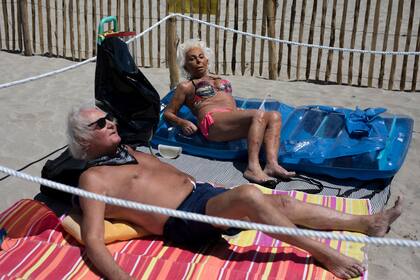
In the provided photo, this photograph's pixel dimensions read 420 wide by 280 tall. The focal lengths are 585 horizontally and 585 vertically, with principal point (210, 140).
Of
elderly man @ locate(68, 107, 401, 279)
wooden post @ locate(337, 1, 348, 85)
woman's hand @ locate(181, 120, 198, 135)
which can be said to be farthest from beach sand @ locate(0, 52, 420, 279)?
woman's hand @ locate(181, 120, 198, 135)

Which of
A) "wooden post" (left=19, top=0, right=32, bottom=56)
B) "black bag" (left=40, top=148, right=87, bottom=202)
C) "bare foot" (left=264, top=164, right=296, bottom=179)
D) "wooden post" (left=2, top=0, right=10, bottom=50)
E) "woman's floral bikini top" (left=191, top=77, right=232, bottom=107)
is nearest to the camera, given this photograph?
"black bag" (left=40, top=148, right=87, bottom=202)

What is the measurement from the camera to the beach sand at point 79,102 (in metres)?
3.41

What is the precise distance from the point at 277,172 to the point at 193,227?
127cm

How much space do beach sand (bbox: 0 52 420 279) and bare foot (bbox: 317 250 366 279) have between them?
29 cm

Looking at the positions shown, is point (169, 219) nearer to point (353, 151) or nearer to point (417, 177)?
point (353, 151)

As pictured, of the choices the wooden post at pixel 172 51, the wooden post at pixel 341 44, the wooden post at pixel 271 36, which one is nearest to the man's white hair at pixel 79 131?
the wooden post at pixel 172 51

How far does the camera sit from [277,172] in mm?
4074

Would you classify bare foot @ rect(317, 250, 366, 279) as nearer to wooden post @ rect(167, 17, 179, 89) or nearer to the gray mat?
the gray mat

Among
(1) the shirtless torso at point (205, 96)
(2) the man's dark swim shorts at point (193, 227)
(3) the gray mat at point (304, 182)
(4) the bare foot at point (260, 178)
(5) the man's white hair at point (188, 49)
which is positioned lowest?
(3) the gray mat at point (304, 182)

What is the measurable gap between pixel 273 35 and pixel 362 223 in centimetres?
375

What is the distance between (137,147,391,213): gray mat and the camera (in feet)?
12.8

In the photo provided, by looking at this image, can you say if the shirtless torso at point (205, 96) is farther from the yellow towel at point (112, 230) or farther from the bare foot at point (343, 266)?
the bare foot at point (343, 266)

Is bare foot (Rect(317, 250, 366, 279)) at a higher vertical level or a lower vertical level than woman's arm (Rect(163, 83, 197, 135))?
lower

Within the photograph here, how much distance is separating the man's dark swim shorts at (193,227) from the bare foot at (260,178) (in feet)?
2.97
